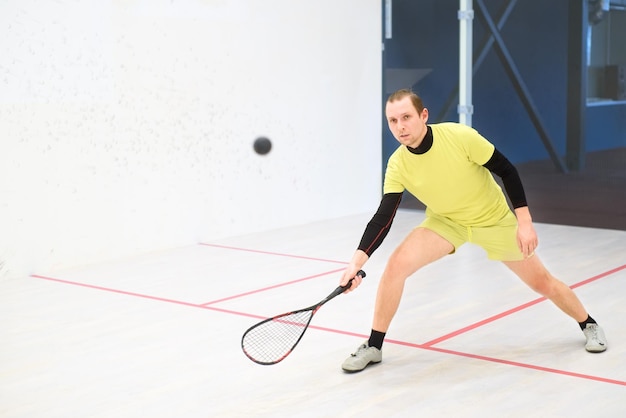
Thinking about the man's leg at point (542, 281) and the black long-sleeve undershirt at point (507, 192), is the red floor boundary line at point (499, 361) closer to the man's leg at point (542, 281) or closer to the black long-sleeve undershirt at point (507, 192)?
the man's leg at point (542, 281)

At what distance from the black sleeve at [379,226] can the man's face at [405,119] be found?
7.4 inches

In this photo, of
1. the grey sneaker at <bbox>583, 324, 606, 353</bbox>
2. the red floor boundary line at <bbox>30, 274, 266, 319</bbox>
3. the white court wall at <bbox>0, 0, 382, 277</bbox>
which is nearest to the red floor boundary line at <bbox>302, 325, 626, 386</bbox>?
the grey sneaker at <bbox>583, 324, 606, 353</bbox>

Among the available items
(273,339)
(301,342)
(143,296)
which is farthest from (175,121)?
(273,339)

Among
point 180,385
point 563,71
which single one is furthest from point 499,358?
point 563,71

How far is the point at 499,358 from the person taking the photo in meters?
2.92

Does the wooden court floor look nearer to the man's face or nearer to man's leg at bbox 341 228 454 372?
man's leg at bbox 341 228 454 372

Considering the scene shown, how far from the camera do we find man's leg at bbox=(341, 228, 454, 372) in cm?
280

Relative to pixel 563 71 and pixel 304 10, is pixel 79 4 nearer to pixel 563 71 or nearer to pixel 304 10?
pixel 304 10

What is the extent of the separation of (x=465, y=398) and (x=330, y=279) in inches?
66.7

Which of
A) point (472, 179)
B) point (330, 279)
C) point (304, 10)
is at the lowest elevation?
point (330, 279)

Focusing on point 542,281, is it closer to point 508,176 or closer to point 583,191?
point 508,176

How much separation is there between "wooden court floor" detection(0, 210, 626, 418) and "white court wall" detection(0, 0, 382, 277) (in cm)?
30

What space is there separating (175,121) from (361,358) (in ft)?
8.14

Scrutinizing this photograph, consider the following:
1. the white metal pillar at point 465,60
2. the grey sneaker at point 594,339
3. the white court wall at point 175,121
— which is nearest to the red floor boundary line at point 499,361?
the grey sneaker at point 594,339
